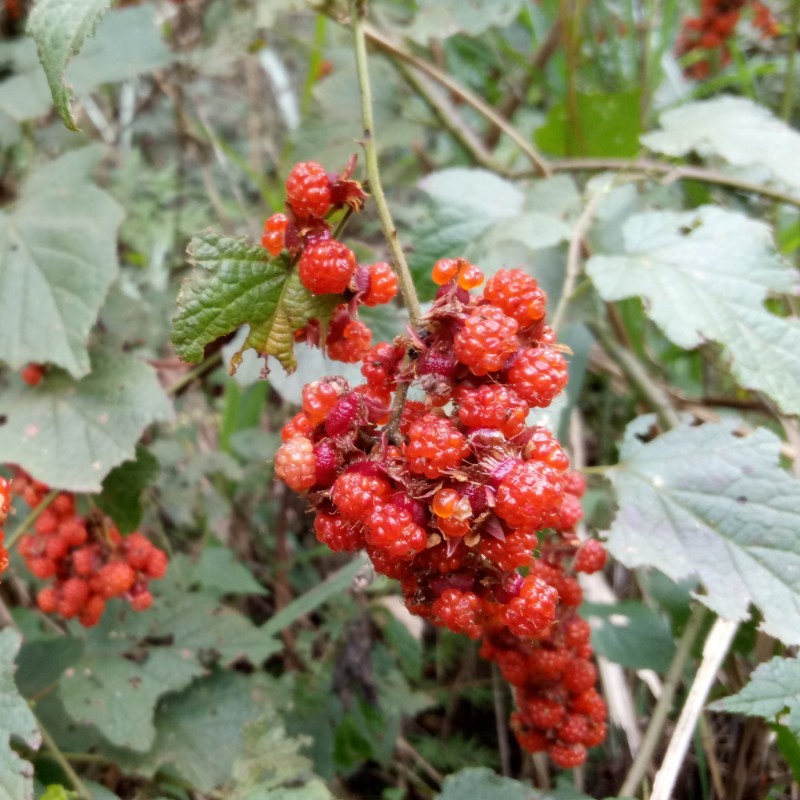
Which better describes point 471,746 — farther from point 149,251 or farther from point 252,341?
Answer: point 149,251

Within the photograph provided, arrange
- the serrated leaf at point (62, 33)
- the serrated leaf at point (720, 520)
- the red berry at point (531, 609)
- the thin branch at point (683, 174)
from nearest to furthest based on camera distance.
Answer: the red berry at point (531, 609) < the serrated leaf at point (62, 33) < the serrated leaf at point (720, 520) < the thin branch at point (683, 174)

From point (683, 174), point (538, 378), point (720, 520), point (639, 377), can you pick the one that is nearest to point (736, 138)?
point (683, 174)

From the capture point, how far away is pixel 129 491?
6.25ft

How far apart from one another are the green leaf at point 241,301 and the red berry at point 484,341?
11.4 inches

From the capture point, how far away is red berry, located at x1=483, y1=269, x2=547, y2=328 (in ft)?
3.49

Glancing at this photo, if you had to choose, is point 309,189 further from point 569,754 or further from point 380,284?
point 569,754

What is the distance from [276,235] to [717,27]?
110 inches

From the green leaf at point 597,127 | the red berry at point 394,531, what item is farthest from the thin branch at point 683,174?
the red berry at point 394,531

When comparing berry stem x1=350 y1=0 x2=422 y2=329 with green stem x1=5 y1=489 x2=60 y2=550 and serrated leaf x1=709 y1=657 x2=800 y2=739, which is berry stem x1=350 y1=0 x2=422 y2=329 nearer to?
serrated leaf x1=709 y1=657 x2=800 y2=739

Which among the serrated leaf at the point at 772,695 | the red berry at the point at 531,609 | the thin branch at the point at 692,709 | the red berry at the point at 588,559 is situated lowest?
the thin branch at the point at 692,709

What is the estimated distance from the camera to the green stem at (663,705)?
60.6 inches

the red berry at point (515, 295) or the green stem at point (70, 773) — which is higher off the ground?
the red berry at point (515, 295)

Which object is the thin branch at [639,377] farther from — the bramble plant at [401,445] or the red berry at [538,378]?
the red berry at [538,378]

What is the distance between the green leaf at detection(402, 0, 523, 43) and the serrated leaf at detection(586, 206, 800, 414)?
1159 millimetres
